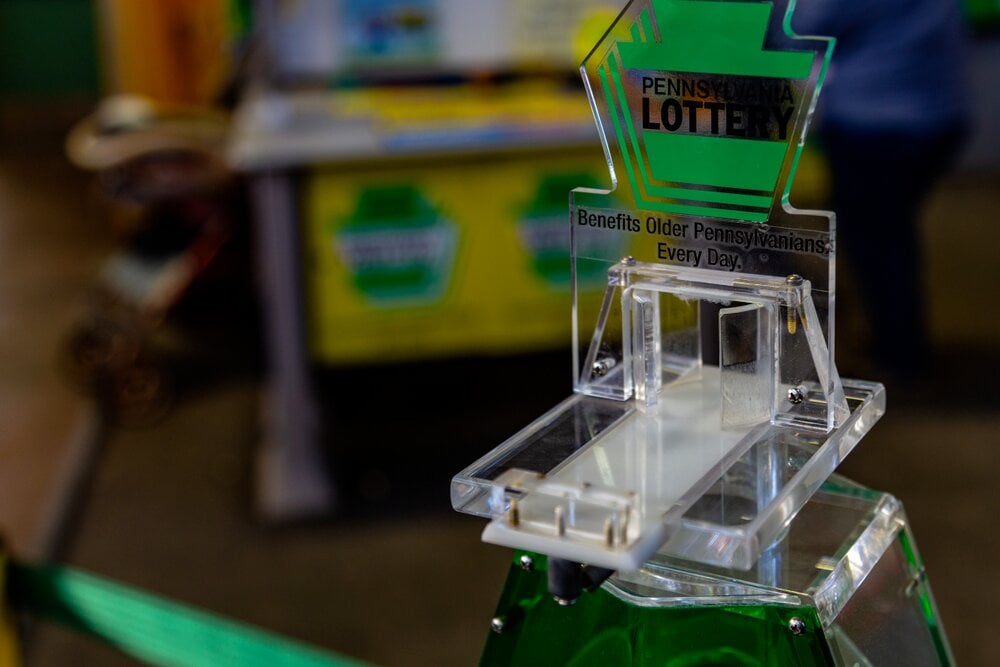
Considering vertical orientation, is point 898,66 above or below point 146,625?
above

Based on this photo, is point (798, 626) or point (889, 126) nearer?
point (798, 626)

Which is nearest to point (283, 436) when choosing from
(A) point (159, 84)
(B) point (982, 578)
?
(B) point (982, 578)

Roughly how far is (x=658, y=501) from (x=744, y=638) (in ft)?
0.37

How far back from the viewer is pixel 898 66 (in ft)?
9.86

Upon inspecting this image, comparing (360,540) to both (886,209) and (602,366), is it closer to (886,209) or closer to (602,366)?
(886,209)

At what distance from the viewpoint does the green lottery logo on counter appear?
301cm

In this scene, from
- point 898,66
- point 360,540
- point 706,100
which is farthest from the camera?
point 898,66

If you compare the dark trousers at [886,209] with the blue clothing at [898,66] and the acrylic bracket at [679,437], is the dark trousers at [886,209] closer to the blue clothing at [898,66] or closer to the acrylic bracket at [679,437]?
the blue clothing at [898,66]

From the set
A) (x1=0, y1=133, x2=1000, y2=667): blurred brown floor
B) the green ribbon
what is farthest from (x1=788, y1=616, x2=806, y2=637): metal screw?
(x1=0, y1=133, x2=1000, y2=667): blurred brown floor

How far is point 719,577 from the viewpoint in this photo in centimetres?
60

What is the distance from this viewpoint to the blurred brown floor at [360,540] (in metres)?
2.36

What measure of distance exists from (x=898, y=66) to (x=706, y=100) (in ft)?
8.75

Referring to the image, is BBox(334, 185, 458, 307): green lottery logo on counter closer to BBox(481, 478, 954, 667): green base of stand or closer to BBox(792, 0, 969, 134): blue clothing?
BBox(792, 0, 969, 134): blue clothing

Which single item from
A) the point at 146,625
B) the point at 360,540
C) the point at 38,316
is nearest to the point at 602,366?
the point at 146,625
